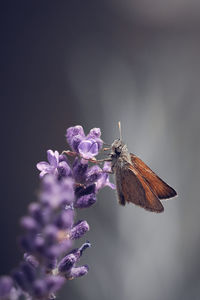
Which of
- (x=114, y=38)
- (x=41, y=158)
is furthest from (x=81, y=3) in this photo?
(x=41, y=158)

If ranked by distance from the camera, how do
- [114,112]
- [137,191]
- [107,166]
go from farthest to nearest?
1. [114,112]
2. [107,166]
3. [137,191]

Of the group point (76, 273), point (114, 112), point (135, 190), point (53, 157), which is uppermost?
point (114, 112)

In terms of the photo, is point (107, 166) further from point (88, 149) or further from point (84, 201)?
point (84, 201)

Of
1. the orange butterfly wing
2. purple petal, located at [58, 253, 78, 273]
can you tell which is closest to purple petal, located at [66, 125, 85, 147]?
the orange butterfly wing

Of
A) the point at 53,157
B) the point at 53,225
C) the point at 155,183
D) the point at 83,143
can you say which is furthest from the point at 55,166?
the point at 53,225

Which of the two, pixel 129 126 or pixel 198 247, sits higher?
pixel 129 126

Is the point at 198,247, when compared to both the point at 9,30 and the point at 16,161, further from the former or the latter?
→ the point at 9,30

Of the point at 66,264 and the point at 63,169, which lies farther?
the point at 63,169
